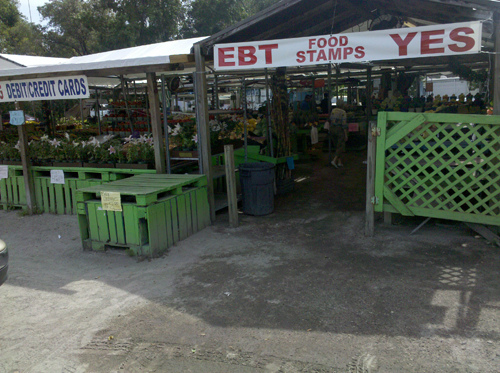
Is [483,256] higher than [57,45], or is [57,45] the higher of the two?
[57,45]

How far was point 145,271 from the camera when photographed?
557cm

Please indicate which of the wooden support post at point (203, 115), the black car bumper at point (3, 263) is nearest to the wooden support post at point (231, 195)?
the wooden support post at point (203, 115)

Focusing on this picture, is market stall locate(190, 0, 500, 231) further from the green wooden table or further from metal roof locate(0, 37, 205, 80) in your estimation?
the green wooden table

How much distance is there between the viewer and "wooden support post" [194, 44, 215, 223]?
7.01m

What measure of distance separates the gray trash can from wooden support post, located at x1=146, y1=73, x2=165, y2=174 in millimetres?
1436

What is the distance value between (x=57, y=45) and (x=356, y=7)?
96.0 feet

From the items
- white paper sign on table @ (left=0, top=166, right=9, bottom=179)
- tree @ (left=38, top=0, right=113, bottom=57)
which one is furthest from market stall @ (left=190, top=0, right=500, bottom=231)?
tree @ (left=38, top=0, right=113, bottom=57)

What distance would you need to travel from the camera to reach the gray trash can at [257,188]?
25.0 ft

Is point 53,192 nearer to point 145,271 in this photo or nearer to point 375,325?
point 145,271

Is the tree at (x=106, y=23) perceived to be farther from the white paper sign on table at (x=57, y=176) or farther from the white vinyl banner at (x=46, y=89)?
the white paper sign on table at (x=57, y=176)

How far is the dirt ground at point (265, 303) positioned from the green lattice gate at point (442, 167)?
17.4 inches

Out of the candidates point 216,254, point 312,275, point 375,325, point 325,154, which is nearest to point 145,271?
point 216,254

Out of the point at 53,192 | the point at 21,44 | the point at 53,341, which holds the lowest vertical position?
the point at 53,341

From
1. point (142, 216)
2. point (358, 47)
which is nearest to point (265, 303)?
point (142, 216)
